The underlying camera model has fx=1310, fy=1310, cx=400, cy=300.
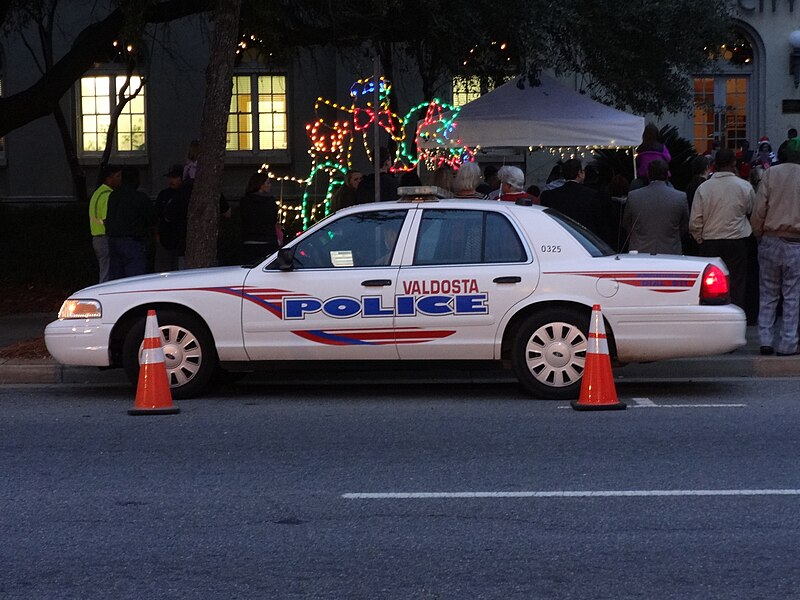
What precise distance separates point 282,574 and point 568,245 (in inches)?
197

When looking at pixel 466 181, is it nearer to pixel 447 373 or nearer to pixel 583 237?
pixel 447 373

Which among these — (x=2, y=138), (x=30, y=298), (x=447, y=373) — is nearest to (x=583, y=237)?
(x=447, y=373)

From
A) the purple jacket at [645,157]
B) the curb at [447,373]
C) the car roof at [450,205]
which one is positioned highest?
the purple jacket at [645,157]

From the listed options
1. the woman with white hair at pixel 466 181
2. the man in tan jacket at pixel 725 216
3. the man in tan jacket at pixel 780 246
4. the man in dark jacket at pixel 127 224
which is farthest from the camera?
the man in dark jacket at pixel 127 224

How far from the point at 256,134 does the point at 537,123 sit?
12114 mm

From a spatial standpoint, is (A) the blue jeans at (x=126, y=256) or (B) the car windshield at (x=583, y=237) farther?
(A) the blue jeans at (x=126, y=256)

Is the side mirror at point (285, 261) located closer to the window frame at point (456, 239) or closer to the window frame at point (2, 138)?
the window frame at point (456, 239)

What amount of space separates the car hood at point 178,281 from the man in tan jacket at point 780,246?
4.56 metres

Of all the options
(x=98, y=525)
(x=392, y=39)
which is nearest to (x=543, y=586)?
(x=98, y=525)

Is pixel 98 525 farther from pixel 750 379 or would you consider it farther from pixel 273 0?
pixel 273 0

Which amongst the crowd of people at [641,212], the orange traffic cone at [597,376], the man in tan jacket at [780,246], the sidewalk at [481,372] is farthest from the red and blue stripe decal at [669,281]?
the man in tan jacket at [780,246]

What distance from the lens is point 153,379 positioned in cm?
965

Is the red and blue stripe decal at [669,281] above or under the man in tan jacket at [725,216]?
under

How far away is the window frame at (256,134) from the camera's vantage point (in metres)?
26.2
